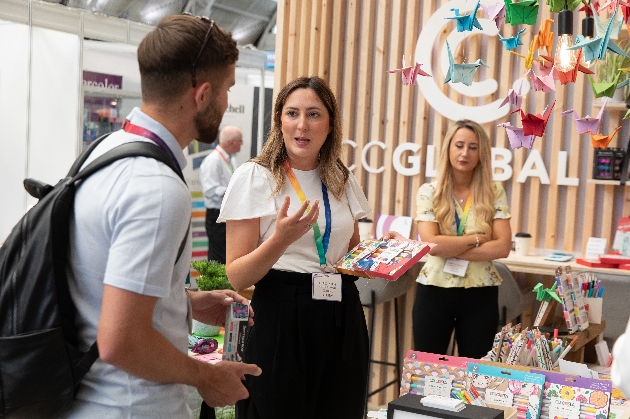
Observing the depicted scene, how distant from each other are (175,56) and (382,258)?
56.3 inches

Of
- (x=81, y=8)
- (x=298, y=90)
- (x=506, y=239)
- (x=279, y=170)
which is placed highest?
(x=81, y=8)

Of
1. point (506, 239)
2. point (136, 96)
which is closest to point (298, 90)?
point (506, 239)

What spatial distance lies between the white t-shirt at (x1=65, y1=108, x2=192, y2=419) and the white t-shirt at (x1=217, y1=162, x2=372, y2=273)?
1064mm

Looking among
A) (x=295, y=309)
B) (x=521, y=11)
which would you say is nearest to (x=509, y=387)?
(x=295, y=309)

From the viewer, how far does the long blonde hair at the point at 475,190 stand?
4.07m

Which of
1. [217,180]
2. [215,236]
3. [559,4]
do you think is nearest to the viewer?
[559,4]

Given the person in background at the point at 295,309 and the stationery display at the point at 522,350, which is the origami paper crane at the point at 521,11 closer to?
the person in background at the point at 295,309

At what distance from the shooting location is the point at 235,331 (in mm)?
1868

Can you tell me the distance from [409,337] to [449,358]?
289 centimetres

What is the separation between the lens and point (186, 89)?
1.57 m

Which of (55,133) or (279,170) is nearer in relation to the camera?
(279,170)

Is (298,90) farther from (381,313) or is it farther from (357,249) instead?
(381,313)

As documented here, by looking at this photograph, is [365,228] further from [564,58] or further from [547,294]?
[564,58]

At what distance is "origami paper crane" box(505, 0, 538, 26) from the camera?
2234 millimetres
